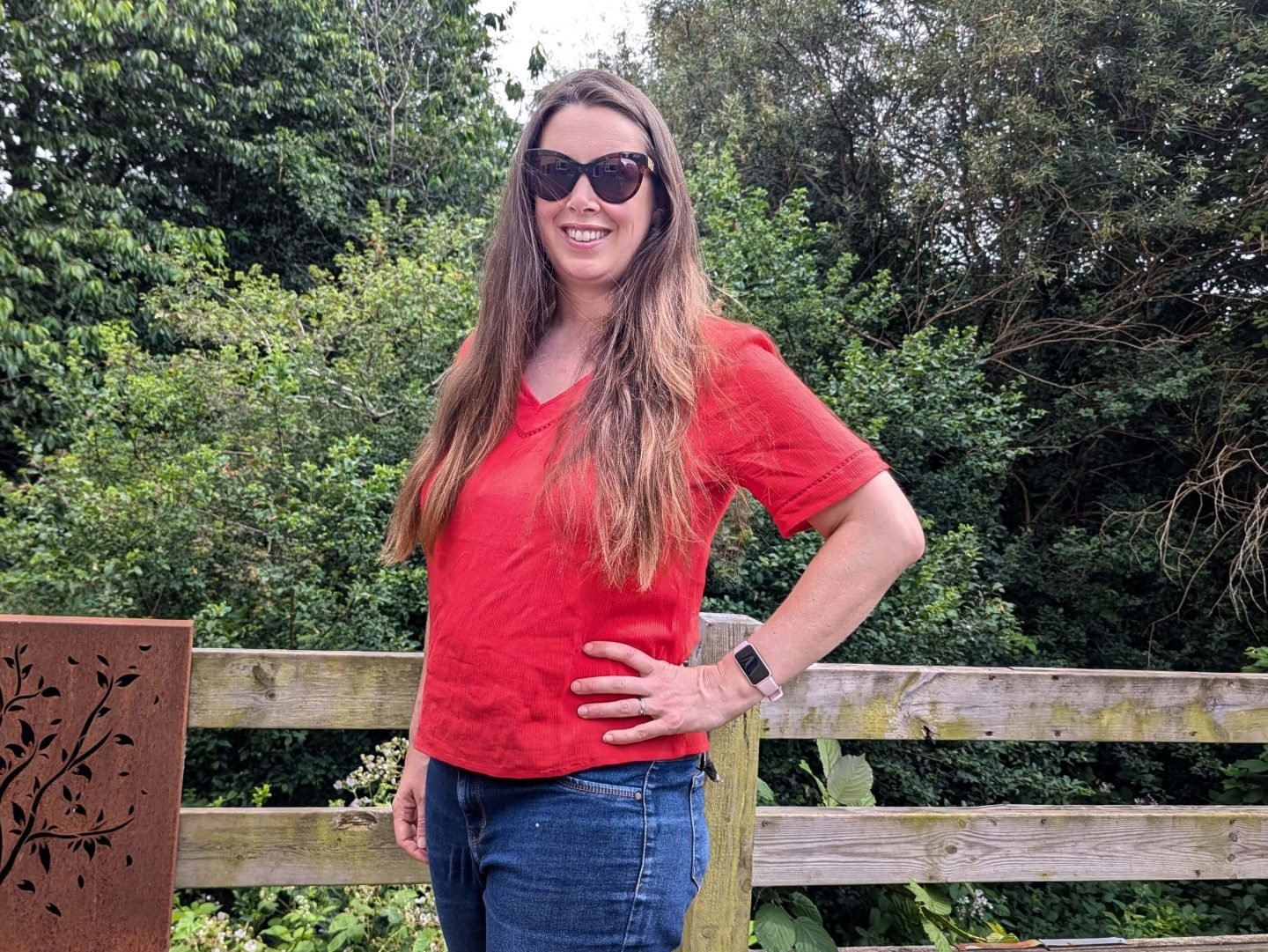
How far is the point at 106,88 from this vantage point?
8438 millimetres

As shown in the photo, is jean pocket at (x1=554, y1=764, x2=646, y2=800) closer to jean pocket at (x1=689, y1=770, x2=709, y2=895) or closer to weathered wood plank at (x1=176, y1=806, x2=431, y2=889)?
jean pocket at (x1=689, y1=770, x2=709, y2=895)

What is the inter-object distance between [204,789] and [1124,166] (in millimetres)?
6847

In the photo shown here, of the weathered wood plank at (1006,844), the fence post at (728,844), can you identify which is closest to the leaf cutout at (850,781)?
the weathered wood plank at (1006,844)

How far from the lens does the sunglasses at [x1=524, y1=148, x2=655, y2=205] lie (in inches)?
58.4

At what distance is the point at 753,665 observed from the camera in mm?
1342

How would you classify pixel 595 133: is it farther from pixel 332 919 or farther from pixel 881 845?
pixel 332 919

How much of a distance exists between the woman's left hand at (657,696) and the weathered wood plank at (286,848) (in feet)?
3.38

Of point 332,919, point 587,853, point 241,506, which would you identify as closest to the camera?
point 587,853

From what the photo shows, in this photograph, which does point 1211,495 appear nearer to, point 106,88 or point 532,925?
point 532,925

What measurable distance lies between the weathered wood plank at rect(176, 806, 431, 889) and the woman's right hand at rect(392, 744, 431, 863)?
45 centimetres

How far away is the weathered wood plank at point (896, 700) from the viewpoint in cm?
198

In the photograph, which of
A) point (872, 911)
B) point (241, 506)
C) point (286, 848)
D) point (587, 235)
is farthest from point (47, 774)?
point (872, 911)

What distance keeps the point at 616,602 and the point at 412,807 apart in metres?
0.65

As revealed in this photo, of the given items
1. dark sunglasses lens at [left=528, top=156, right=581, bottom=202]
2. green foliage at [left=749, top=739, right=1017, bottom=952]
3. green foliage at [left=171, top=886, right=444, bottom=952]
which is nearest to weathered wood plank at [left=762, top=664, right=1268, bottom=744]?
green foliage at [left=749, top=739, right=1017, bottom=952]
